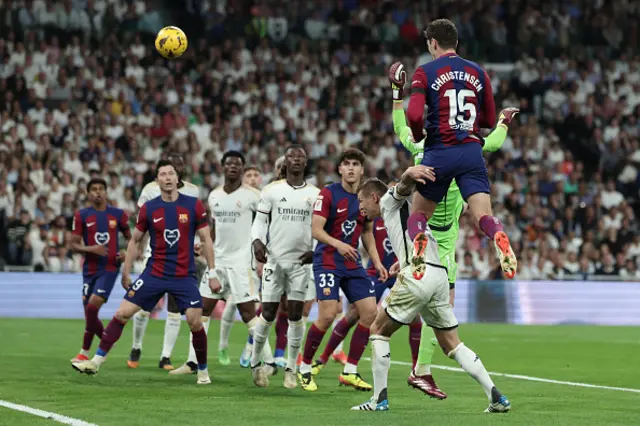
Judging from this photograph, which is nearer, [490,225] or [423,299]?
[490,225]

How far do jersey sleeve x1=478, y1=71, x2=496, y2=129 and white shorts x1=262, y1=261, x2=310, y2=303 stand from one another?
3535 mm

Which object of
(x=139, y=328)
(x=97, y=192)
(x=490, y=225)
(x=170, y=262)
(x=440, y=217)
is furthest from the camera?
(x=97, y=192)

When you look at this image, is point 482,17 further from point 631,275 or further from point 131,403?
point 131,403

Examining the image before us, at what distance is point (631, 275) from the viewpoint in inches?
1029

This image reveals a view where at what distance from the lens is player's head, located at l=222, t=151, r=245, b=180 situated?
47.0ft

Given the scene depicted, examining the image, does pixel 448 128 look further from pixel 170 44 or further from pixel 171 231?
pixel 170 44

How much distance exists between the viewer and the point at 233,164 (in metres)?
14.4

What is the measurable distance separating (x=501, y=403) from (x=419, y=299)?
103 cm

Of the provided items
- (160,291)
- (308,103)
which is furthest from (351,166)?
(308,103)

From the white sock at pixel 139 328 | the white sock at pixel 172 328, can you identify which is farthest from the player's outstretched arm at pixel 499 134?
the white sock at pixel 139 328

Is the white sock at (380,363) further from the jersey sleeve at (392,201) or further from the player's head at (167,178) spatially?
Result: the player's head at (167,178)

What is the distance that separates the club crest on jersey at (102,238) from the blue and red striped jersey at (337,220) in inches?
166

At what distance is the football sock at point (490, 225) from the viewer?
8.97 m

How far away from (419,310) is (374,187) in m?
2.21
